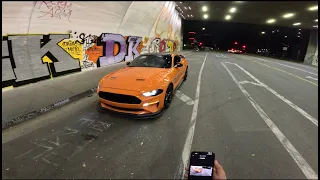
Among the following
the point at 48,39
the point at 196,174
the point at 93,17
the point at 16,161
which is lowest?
the point at 16,161

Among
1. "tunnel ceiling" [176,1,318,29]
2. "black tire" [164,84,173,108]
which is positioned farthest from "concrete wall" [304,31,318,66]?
"black tire" [164,84,173,108]

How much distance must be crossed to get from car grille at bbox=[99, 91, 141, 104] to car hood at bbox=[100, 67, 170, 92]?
0.67 feet

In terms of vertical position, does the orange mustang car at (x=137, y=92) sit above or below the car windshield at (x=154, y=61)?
below

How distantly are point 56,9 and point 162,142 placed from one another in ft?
21.1

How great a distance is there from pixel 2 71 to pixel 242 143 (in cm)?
704

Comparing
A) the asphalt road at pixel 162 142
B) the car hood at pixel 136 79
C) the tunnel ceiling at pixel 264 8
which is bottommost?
the asphalt road at pixel 162 142

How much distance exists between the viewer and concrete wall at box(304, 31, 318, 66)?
99.8ft

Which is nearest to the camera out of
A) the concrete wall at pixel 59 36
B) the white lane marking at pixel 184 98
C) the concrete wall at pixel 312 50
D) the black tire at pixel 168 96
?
the black tire at pixel 168 96

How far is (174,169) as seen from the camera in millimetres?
3104

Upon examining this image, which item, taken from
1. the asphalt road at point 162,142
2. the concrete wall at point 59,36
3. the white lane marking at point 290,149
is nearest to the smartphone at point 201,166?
the asphalt road at point 162,142

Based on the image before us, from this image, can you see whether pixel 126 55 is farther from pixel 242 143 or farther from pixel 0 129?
pixel 242 143

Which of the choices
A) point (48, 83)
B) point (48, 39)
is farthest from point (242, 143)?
point (48, 39)

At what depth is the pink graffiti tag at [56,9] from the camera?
6.70 metres

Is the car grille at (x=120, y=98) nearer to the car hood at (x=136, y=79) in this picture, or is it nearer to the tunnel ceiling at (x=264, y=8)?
the car hood at (x=136, y=79)
